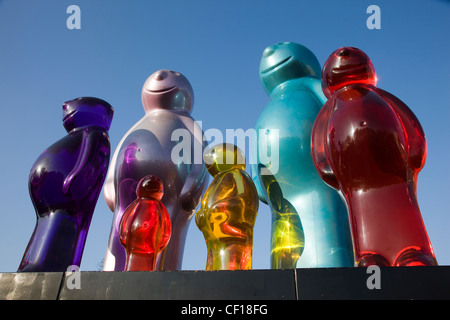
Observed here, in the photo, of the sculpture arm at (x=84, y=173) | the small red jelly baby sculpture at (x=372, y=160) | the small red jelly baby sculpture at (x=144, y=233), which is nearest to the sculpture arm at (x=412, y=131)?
the small red jelly baby sculpture at (x=372, y=160)

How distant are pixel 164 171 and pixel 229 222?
387mm

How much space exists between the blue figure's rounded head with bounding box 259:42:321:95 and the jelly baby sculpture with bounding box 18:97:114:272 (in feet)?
2.23

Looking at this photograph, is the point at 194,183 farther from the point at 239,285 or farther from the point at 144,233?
the point at 239,285

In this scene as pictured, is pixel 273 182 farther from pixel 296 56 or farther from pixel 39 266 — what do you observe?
pixel 39 266

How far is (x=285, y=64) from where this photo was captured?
1479 mm

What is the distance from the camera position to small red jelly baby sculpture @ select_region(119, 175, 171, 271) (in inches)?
35.2

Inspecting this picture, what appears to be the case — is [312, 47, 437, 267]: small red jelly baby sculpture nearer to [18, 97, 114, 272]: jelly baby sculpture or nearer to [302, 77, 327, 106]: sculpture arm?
[302, 77, 327, 106]: sculpture arm

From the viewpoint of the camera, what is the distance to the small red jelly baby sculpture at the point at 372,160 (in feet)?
2.31

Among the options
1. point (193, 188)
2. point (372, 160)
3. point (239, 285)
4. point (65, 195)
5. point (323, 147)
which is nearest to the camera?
point (239, 285)

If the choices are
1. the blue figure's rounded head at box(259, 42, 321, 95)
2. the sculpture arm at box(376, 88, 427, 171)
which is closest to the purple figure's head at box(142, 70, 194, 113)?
the blue figure's rounded head at box(259, 42, 321, 95)

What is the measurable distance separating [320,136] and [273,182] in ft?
1.26

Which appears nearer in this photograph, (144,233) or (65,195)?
(144,233)

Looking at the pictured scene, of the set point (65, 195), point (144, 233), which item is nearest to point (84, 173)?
point (65, 195)

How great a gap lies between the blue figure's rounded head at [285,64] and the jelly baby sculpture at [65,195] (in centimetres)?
68
